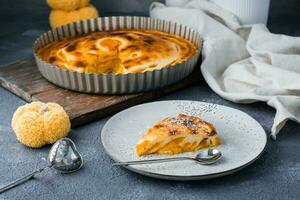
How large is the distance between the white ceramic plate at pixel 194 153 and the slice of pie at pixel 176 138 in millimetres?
17

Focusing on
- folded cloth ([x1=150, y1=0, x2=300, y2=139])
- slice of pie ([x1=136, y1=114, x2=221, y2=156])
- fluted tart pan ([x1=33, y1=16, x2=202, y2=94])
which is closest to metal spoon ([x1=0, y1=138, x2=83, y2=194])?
slice of pie ([x1=136, y1=114, x2=221, y2=156])

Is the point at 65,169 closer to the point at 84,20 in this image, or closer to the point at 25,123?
the point at 25,123

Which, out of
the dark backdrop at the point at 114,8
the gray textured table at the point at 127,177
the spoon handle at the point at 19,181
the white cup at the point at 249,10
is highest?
the white cup at the point at 249,10

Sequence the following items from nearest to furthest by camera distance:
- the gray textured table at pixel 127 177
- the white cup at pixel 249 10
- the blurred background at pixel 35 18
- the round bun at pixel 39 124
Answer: the gray textured table at pixel 127 177, the round bun at pixel 39 124, the white cup at pixel 249 10, the blurred background at pixel 35 18

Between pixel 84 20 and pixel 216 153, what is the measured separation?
0.84 metres

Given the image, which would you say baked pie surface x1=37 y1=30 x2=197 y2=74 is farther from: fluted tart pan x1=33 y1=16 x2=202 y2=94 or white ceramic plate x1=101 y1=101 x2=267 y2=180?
white ceramic plate x1=101 y1=101 x2=267 y2=180

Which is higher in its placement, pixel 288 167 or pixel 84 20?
pixel 84 20

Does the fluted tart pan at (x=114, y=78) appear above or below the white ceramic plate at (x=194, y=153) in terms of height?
above

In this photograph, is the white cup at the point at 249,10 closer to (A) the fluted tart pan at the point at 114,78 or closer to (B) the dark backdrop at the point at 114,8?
(A) the fluted tart pan at the point at 114,78

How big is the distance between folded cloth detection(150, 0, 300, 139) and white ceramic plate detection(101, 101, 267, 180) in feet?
0.31

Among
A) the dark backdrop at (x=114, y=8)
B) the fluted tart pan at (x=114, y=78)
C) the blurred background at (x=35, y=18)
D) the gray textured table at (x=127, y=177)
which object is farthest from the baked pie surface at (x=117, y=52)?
the dark backdrop at (x=114, y=8)

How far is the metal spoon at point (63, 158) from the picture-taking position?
1162 millimetres

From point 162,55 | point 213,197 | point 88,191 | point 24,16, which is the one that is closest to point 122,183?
point 88,191

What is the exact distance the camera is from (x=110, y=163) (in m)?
1.21
